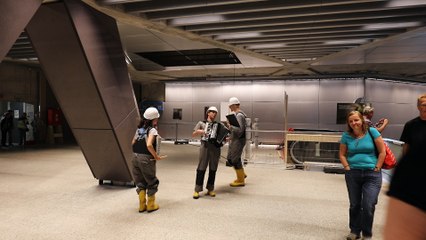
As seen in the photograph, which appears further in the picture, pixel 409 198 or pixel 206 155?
pixel 206 155

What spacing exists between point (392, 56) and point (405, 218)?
1185cm

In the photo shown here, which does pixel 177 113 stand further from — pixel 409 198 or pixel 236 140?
pixel 409 198

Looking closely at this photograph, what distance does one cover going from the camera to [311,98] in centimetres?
1539

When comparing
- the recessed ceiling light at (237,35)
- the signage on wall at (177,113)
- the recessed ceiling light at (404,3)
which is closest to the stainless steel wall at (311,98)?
the signage on wall at (177,113)

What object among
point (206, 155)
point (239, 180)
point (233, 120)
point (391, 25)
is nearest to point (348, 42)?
point (391, 25)

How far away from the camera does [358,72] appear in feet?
46.5

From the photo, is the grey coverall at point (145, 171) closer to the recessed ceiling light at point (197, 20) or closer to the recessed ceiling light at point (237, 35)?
the recessed ceiling light at point (197, 20)

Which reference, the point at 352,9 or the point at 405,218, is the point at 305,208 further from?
the point at 405,218

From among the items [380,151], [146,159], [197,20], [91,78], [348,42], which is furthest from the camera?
[348,42]

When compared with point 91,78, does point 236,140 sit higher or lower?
lower

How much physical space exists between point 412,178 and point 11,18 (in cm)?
396

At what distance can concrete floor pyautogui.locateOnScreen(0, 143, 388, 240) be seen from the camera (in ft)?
12.8

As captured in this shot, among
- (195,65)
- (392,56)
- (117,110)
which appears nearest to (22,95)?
(195,65)

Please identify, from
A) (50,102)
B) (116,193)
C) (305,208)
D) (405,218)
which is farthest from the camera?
(50,102)
